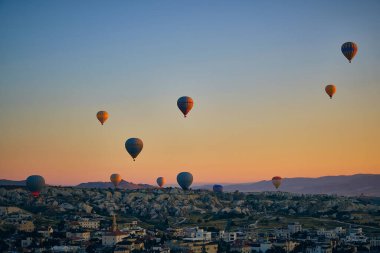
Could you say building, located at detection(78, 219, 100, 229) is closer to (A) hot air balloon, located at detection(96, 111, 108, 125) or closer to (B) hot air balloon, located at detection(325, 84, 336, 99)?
(A) hot air balloon, located at detection(96, 111, 108, 125)

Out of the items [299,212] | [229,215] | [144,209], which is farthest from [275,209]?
[144,209]

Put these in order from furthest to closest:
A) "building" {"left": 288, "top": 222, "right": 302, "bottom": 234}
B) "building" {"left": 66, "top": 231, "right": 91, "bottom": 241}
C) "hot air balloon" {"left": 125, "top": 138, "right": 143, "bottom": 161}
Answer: "hot air balloon" {"left": 125, "top": 138, "right": 143, "bottom": 161}
"building" {"left": 288, "top": 222, "right": 302, "bottom": 234}
"building" {"left": 66, "top": 231, "right": 91, "bottom": 241}

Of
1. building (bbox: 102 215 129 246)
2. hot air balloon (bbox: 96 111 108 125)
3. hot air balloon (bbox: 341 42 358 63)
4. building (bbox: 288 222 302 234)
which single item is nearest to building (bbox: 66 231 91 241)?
building (bbox: 102 215 129 246)

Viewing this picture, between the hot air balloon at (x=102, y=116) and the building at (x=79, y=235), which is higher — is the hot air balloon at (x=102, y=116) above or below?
above

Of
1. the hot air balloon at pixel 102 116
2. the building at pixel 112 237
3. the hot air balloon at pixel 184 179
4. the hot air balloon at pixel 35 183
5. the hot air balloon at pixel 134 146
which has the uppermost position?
the hot air balloon at pixel 102 116

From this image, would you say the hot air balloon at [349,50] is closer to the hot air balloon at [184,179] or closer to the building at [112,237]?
the building at [112,237]

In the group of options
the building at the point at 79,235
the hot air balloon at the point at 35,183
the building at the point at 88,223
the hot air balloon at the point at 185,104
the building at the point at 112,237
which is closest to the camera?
the building at the point at 112,237

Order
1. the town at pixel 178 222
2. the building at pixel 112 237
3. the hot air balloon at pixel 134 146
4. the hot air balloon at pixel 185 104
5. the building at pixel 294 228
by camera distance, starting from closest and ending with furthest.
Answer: the town at pixel 178 222
the building at pixel 112 237
the hot air balloon at pixel 185 104
the building at pixel 294 228
the hot air balloon at pixel 134 146

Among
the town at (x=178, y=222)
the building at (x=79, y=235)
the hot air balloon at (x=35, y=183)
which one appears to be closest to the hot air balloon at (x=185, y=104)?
the town at (x=178, y=222)
